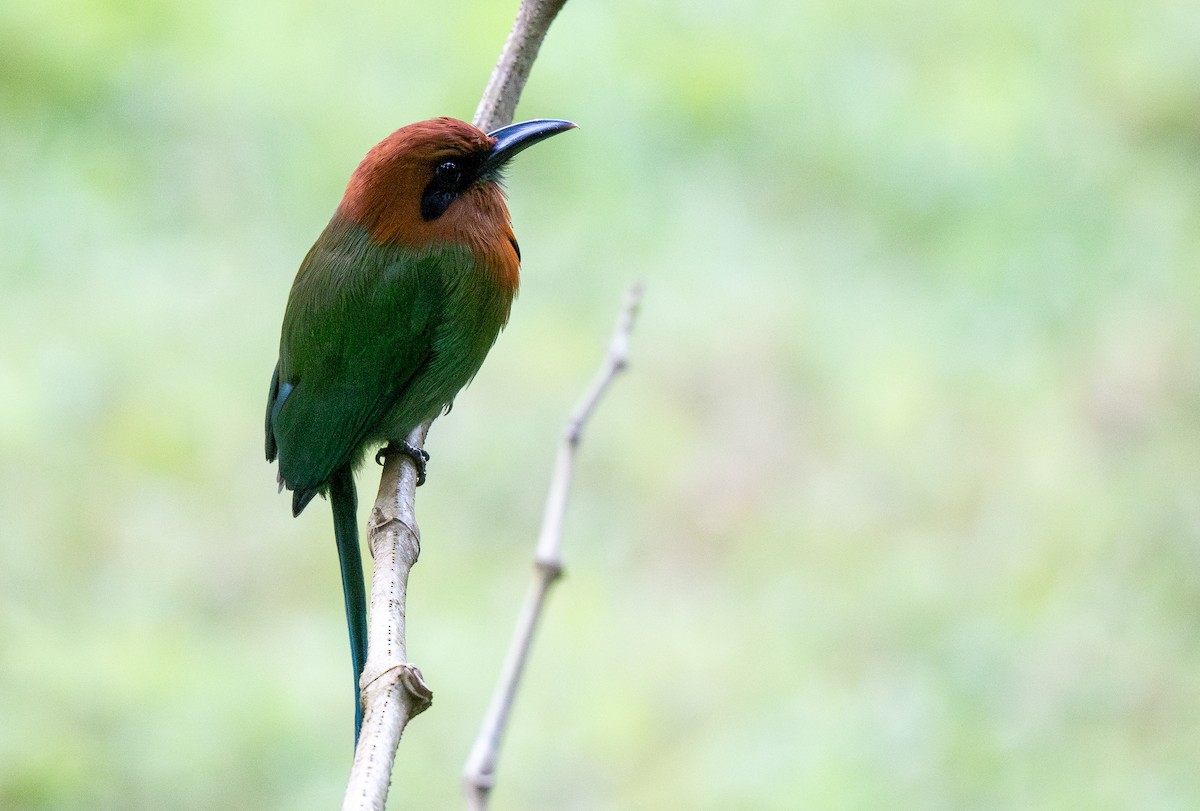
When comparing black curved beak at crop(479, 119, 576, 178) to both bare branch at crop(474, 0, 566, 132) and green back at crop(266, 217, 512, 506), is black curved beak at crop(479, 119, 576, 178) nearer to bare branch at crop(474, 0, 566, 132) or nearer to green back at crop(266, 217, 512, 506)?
bare branch at crop(474, 0, 566, 132)

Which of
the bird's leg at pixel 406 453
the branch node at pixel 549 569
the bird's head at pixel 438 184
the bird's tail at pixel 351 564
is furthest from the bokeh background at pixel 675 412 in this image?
the branch node at pixel 549 569

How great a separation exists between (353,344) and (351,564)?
0.38 meters

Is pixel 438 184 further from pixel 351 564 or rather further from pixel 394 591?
pixel 394 591

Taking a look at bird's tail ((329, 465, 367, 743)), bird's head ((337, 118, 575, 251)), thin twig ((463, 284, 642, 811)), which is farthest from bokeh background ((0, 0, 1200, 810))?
thin twig ((463, 284, 642, 811))

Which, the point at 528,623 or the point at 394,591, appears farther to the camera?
the point at 394,591

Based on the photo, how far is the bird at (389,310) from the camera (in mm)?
2543

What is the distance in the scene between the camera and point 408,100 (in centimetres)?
509

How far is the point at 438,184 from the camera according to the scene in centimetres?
253

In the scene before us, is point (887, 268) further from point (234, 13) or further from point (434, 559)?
point (234, 13)

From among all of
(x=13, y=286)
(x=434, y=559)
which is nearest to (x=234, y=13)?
(x=13, y=286)

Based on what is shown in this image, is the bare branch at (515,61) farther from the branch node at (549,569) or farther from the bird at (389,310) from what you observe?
the branch node at (549,569)

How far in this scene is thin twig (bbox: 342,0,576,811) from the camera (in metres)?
1.32

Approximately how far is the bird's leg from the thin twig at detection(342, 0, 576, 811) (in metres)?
0.03

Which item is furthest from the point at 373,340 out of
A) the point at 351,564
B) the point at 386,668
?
the point at 386,668
